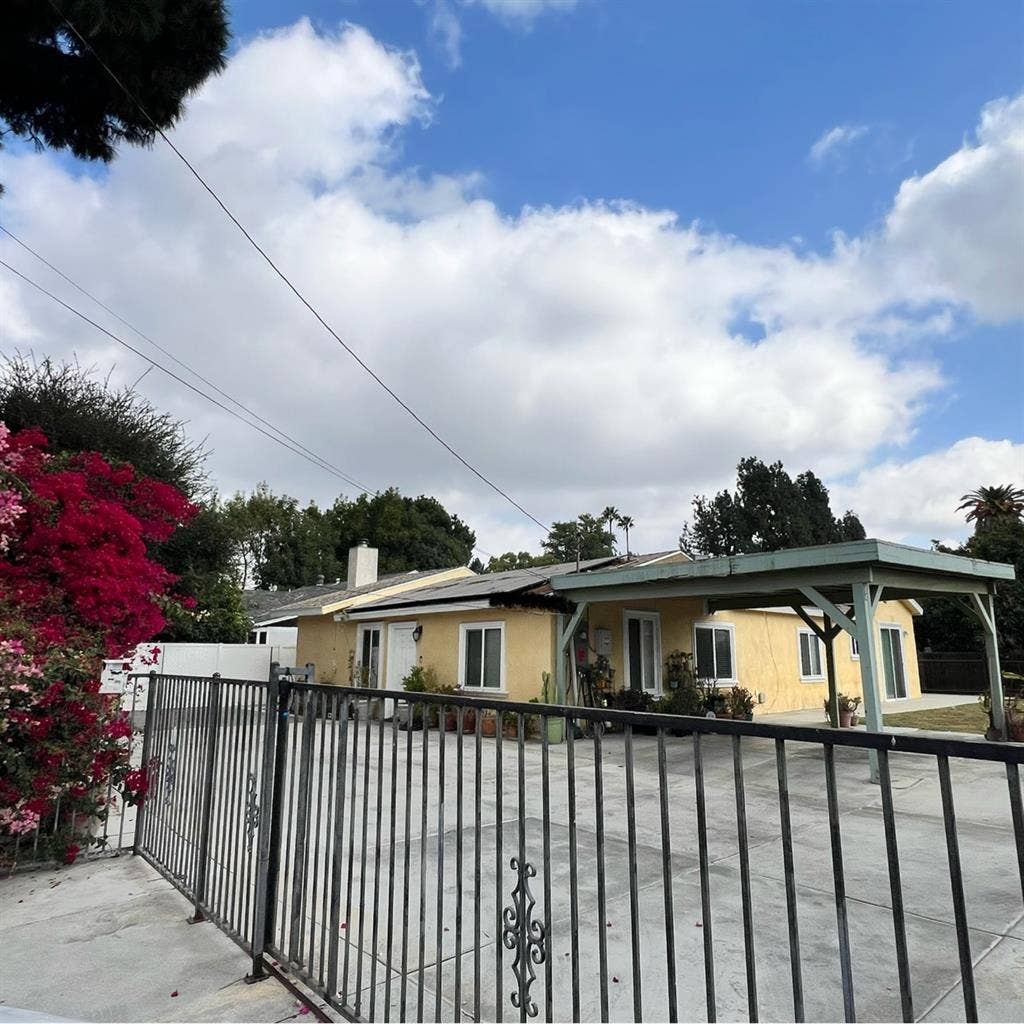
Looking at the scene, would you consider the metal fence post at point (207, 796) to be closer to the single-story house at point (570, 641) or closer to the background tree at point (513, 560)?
the single-story house at point (570, 641)

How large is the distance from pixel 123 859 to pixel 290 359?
8452 millimetres

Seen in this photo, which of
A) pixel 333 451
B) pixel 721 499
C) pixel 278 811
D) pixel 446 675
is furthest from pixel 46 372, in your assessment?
pixel 721 499

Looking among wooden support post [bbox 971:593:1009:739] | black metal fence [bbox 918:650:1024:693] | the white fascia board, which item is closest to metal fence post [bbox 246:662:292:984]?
the white fascia board

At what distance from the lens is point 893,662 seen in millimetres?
18109

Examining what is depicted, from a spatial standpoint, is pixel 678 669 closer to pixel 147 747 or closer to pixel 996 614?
pixel 147 747

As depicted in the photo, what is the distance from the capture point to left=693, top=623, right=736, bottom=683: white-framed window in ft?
46.3

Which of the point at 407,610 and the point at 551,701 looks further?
the point at 407,610

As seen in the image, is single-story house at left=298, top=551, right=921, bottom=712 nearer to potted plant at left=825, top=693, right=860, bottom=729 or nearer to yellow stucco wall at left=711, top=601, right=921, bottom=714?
yellow stucco wall at left=711, top=601, right=921, bottom=714

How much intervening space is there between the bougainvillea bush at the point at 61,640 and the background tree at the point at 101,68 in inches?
173

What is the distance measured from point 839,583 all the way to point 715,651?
648 cm

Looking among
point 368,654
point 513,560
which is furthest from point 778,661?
point 513,560

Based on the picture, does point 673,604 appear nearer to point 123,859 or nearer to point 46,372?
point 123,859

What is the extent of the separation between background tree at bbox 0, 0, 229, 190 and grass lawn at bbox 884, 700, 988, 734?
1512 cm

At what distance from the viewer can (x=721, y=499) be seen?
132 ft
